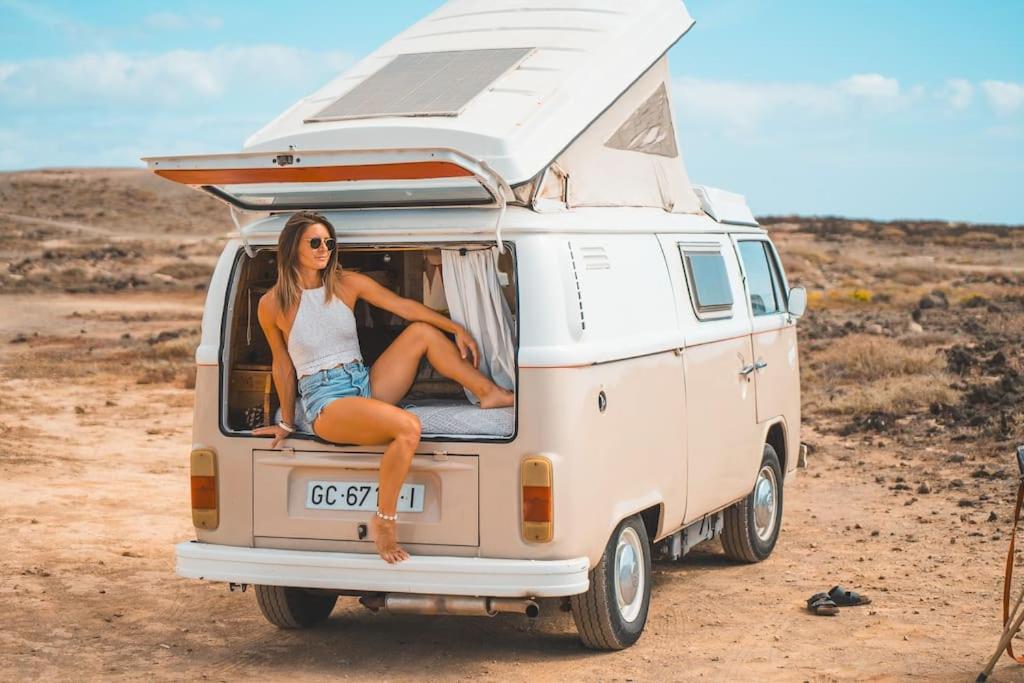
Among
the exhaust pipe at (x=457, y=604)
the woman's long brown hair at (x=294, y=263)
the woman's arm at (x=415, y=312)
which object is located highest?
the woman's long brown hair at (x=294, y=263)

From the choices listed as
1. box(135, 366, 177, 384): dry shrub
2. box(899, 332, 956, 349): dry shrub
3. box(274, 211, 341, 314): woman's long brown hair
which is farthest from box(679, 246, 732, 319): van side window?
box(899, 332, 956, 349): dry shrub

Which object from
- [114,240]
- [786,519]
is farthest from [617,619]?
[114,240]

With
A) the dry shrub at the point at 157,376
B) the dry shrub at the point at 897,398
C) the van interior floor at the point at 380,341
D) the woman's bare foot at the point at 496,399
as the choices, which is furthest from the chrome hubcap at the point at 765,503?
the dry shrub at the point at 157,376

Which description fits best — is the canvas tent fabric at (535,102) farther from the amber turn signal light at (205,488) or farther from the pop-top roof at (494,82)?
the amber turn signal light at (205,488)

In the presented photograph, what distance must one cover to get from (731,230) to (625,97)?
5.03 feet

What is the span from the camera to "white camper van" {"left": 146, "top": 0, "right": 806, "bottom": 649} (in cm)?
591

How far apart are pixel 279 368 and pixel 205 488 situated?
2.16 feet

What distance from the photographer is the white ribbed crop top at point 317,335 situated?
633 cm

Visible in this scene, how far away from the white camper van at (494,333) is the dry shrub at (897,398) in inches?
337

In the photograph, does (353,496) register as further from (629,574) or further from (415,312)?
(629,574)

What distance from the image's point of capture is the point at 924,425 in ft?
48.3

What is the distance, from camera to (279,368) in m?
6.44

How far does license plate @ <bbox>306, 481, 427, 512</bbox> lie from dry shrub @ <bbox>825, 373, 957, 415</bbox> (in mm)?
10458

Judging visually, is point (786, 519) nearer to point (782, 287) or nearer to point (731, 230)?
point (782, 287)
